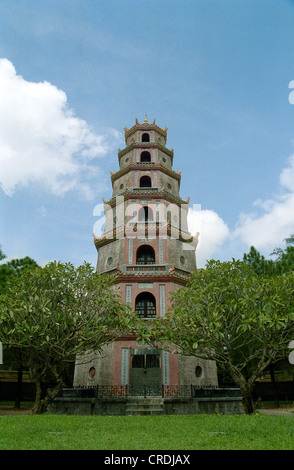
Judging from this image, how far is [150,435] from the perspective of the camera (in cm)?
884

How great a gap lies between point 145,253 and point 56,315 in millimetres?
11016

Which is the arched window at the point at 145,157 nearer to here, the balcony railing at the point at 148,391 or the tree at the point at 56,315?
the tree at the point at 56,315

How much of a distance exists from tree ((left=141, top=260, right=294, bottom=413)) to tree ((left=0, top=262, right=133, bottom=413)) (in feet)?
7.26

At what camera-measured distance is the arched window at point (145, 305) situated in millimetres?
22422

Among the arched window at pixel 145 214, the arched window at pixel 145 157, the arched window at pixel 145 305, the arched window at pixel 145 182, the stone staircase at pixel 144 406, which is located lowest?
the stone staircase at pixel 144 406


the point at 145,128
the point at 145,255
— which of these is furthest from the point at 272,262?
the point at 145,128

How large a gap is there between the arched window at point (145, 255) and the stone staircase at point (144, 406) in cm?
945

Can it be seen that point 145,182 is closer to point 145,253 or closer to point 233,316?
point 145,253

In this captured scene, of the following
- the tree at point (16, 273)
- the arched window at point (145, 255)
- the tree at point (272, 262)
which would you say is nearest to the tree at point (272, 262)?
the tree at point (272, 262)

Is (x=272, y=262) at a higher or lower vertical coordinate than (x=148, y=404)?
higher

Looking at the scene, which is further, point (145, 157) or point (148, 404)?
point (145, 157)

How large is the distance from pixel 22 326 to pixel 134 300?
28.4 ft

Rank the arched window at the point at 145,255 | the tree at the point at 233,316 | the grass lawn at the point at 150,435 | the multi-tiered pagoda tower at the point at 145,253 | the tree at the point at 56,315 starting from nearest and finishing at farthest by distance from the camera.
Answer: the grass lawn at the point at 150,435 < the tree at the point at 233,316 < the tree at the point at 56,315 < the multi-tiered pagoda tower at the point at 145,253 < the arched window at the point at 145,255
